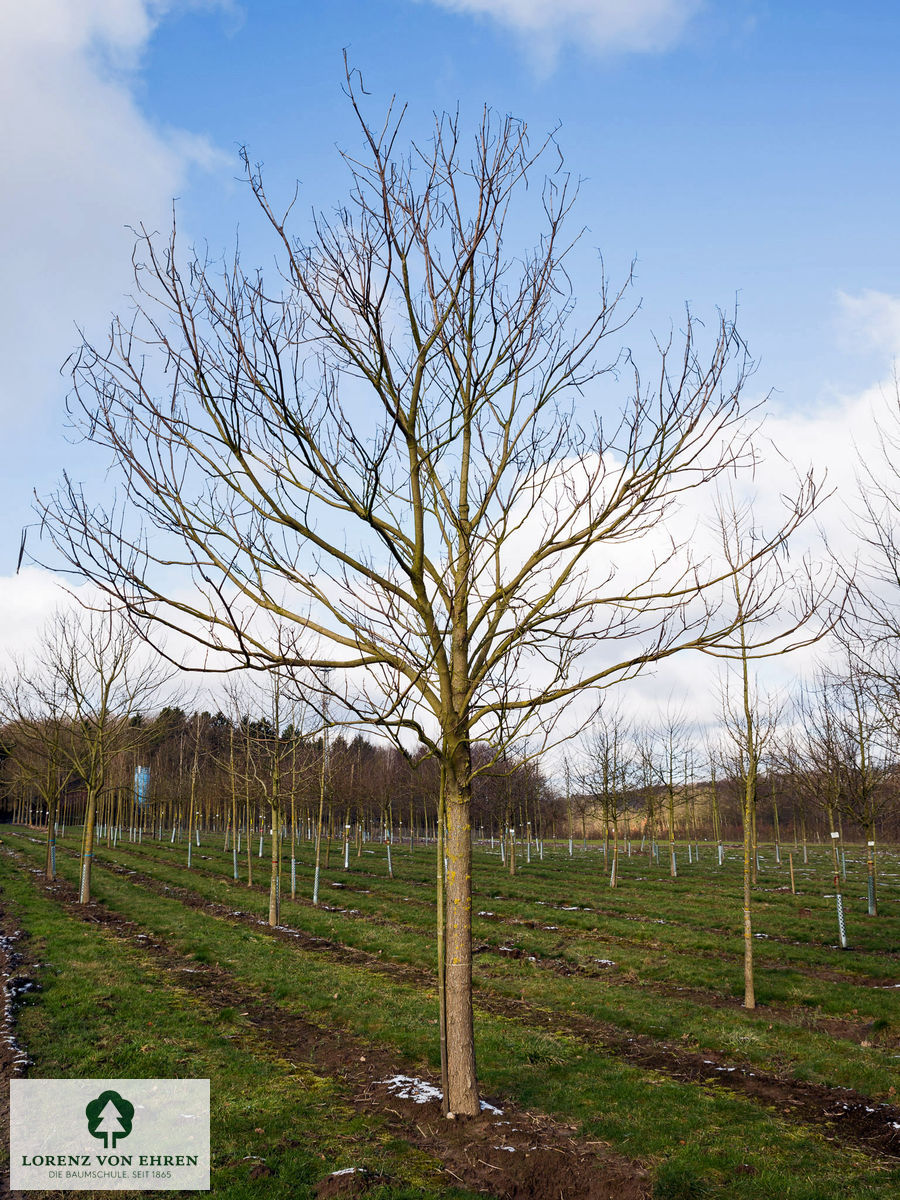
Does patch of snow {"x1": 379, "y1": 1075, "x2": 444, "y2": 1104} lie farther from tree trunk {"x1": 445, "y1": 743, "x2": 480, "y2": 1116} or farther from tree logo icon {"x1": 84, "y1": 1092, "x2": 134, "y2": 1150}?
tree logo icon {"x1": 84, "y1": 1092, "x2": 134, "y2": 1150}

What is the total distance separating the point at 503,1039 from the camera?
25.3ft

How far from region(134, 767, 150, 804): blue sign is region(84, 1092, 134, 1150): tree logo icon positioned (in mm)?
34199

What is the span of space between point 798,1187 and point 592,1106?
1747 millimetres

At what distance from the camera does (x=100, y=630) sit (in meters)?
17.3

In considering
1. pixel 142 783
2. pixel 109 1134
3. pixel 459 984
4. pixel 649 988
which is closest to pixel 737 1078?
pixel 459 984

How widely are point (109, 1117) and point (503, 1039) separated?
3.87m

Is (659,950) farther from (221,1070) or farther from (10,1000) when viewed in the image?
(10,1000)

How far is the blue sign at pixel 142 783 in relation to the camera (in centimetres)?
3835

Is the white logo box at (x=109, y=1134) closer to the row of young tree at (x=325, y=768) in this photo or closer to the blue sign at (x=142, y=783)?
the row of young tree at (x=325, y=768)

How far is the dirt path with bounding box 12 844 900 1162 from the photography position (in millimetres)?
5875

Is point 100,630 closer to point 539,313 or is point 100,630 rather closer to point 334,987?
point 334,987

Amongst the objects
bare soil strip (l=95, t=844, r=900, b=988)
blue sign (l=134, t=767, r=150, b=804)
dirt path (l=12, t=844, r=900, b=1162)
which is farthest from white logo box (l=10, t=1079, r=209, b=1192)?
blue sign (l=134, t=767, r=150, b=804)

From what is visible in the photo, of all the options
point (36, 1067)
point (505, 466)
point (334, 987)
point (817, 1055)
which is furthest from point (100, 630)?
point (817, 1055)

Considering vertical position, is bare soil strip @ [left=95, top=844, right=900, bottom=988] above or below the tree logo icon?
below
